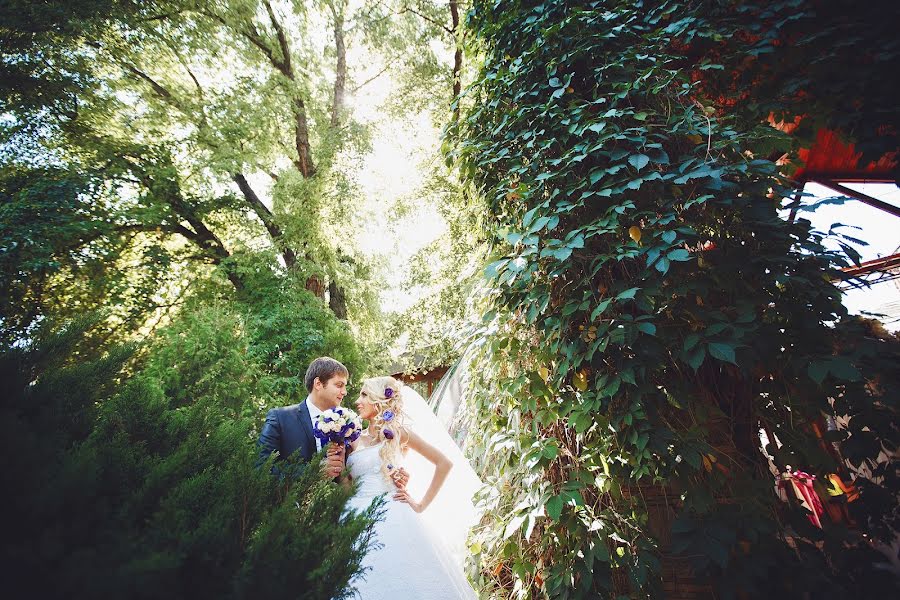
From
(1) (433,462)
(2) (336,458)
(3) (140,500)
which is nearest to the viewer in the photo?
(3) (140,500)

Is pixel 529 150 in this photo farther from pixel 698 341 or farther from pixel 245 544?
pixel 245 544

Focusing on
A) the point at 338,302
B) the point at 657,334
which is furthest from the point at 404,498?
the point at 338,302

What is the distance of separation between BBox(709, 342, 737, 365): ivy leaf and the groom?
1.98 m

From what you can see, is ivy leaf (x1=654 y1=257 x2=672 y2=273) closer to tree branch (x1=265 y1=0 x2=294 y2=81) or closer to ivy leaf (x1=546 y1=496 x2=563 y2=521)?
ivy leaf (x1=546 y1=496 x2=563 y2=521)

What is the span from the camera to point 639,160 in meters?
1.79

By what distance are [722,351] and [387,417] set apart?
1.97 m

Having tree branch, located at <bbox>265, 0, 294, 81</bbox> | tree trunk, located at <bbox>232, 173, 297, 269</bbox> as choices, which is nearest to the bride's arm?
tree trunk, located at <bbox>232, 173, 297, 269</bbox>

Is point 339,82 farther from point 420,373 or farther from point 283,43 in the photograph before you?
point 420,373

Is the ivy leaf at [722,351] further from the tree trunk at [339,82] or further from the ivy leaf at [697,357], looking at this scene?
the tree trunk at [339,82]

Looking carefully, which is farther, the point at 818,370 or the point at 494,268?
the point at 494,268

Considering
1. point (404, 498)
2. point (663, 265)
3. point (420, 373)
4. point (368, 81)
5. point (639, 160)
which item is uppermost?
point (368, 81)

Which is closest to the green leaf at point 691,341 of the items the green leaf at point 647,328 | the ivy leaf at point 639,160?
the green leaf at point 647,328

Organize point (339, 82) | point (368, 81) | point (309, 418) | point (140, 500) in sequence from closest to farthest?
point (140, 500) < point (309, 418) < point (368, 81) < point (339, 82)

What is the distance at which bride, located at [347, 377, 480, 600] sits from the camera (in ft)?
6.18
